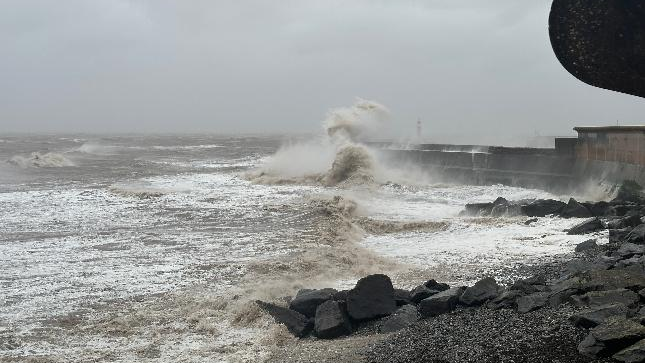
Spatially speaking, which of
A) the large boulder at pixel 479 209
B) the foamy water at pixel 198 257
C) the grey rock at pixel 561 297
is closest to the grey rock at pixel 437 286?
the grey rock at pixel 561 297

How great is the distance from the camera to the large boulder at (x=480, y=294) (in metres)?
5.77

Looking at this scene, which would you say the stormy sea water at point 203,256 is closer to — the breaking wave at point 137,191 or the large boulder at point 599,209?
the breaking wave at point 137,191

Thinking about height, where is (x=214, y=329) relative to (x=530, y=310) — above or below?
below

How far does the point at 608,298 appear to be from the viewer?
4.93m

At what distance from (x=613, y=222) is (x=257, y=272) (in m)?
5.81

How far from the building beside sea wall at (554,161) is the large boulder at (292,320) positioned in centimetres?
1190

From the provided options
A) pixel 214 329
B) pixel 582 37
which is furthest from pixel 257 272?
pixel 582 37

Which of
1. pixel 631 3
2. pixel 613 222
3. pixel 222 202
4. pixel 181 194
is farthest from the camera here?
pixel 181 194

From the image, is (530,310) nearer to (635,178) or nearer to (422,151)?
(635,178)

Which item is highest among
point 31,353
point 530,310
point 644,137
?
point 644,137

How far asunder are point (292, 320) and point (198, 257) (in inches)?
157

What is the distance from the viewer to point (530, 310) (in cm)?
524

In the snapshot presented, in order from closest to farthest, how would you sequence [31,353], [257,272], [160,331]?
[31,353]
[160,331]
[257,272]

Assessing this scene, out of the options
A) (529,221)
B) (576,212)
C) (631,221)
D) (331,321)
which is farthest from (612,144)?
(331,321)
